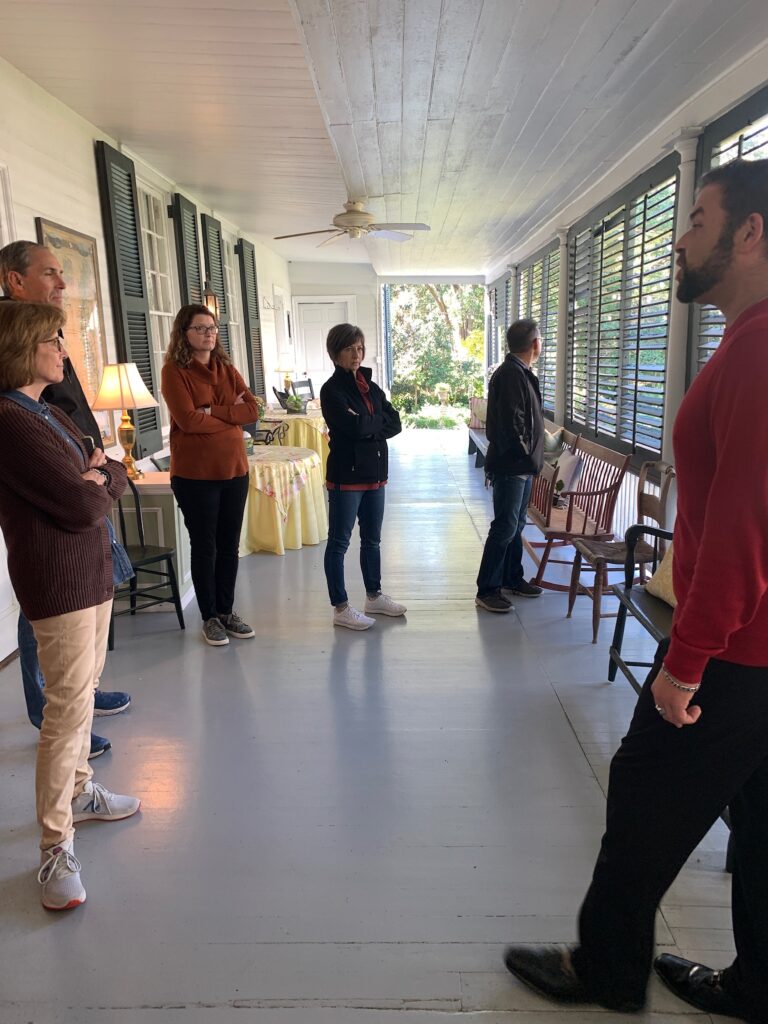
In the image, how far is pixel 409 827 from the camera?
6.77ft

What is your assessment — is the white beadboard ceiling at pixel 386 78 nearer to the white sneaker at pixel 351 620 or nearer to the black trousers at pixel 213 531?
the black trousers at pixel 213 531

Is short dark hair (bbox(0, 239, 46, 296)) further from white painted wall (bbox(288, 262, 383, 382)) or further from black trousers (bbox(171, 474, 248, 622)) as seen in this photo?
white painted wall (bbox(288, 262, 383, 382))

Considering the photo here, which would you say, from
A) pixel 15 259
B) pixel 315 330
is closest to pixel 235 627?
pixel 15 259

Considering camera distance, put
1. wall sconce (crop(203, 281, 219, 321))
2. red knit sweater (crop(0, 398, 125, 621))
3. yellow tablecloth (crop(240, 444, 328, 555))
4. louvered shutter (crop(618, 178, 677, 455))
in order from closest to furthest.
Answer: red knit sweater (crop(0, 398, 125, 621)) → louvered shutter (crop(618, 178, 677, 455)) → yellow tablecloth (crop(240, 444, 328, 555)) → wall sconce (crop(203, 281, 219, 321))

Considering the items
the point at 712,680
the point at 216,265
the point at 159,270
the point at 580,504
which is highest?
the point at 216,265

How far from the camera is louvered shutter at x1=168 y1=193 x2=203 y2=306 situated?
584 cm

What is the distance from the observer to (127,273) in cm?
458

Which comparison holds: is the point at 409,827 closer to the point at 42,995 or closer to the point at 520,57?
the point at 42,995

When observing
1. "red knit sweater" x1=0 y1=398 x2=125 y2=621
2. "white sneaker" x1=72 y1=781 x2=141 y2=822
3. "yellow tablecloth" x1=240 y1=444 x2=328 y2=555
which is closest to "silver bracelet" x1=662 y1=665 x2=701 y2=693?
"red knit sweater" x1=0 y1=398 x2=125 y2=621

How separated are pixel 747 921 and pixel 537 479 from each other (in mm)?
3624

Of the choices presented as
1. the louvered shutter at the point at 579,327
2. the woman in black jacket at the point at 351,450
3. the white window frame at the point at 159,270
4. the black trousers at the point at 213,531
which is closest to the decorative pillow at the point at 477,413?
the louvered shutter at the point at 579,327

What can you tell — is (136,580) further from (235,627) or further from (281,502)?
(281,502)

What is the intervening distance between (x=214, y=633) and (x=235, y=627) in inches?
4.9

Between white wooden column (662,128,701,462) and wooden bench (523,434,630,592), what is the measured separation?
40 cm
